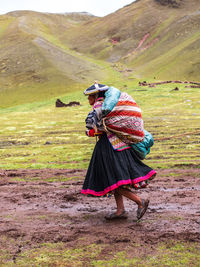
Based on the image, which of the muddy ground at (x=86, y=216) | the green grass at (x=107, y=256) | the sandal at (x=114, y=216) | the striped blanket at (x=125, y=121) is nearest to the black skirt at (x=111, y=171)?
the striped blanket at (x=125, y=121)

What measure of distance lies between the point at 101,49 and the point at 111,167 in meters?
70.6

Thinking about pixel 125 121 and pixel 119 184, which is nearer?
pixel 119 184

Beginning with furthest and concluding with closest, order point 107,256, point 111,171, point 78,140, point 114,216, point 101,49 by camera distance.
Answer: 1. point 101,49
2. point 78,140
3. point 114,216
4. point 111,171
5. point 107,256

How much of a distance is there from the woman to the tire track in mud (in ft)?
1.38

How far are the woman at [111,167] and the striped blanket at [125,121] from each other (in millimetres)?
97

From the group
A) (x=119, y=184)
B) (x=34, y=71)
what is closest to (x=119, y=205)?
(x=119, y=184)

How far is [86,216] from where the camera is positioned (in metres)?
5.66

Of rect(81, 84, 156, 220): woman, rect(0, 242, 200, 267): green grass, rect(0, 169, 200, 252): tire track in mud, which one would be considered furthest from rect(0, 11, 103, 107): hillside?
rect(0, 242, 200, 267): green grass

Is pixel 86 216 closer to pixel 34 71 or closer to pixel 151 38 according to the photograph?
pixel 34 71

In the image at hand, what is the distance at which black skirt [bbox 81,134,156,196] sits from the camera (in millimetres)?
5031

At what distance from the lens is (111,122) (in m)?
5.09

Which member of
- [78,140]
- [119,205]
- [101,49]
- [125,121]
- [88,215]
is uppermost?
[101,49]

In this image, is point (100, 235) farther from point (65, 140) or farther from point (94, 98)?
point (65, 140)

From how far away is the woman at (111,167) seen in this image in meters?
5.05
